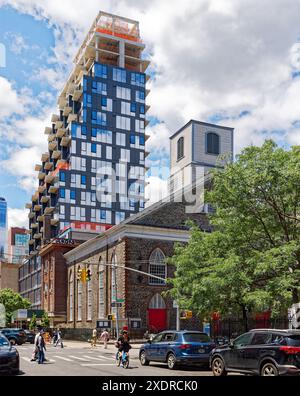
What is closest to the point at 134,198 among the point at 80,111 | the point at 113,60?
the point at 80,111

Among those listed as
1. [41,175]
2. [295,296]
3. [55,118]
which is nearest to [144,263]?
[295,296]

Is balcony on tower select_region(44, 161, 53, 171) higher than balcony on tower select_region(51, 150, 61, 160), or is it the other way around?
balcony on tower select_region(51, 150, 61, 160)

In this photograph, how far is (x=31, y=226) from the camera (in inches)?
5221

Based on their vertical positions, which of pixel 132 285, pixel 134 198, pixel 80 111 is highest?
pixel 80 111

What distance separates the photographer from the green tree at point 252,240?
2448cm

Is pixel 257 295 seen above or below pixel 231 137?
below

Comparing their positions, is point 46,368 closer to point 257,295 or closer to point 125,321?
point 257,295

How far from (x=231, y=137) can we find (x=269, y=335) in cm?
7657

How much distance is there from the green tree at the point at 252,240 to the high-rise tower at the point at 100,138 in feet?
293

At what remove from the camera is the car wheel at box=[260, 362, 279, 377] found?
685 inches

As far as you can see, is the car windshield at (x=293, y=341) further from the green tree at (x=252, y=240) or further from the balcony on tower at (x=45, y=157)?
the balcony on tower at (x=45, y=157)

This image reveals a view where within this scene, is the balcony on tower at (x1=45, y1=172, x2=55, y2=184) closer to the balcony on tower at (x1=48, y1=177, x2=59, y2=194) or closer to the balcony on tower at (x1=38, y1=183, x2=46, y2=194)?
the balcony on tower at (x1=48, y1=177, x2=59, y2=194)

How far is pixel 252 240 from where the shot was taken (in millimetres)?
26922

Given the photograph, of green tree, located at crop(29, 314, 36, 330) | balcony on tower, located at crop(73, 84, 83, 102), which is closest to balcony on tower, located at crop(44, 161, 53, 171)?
balcony on tower, located at crop(73, 84, 83, 102)
